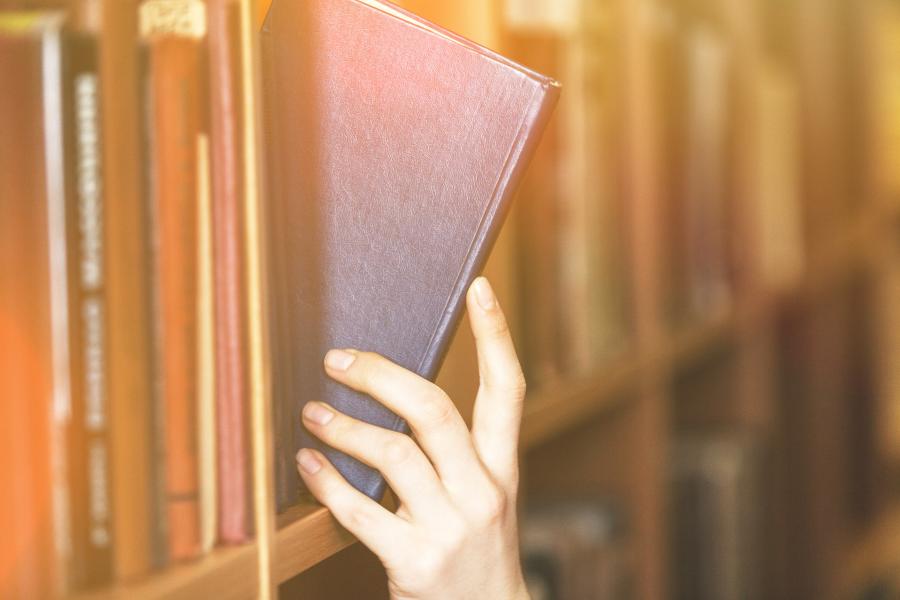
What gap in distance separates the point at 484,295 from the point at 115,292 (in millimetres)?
202

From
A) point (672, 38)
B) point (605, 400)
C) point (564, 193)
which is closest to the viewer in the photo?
point (564, 193)

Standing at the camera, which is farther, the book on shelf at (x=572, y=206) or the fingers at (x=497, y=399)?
the book on shelf at (x=572, y=206)

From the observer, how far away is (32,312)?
37cm

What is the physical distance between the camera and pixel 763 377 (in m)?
1.94

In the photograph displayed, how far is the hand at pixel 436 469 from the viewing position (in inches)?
20.1

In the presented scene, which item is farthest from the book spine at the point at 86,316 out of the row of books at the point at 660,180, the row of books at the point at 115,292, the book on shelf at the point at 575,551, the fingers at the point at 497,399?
the book on shelf at the point at 575,551

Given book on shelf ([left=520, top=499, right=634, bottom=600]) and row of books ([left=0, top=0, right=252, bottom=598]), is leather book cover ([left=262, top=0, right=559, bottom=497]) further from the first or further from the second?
book on shelf ([left=520, top=499, right=634, bottom=600])

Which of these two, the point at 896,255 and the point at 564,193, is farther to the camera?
the point at 896,255

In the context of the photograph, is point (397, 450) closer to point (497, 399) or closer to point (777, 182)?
point (497, 399)

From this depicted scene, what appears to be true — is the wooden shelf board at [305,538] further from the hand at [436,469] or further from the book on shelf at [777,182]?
the book on shelf at [777,182]

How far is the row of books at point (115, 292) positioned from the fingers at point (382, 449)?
2.6 inches

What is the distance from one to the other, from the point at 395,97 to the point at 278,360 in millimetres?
147

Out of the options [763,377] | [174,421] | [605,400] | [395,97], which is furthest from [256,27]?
[763,377]

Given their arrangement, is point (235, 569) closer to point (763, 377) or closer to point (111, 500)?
point (111, 500)
